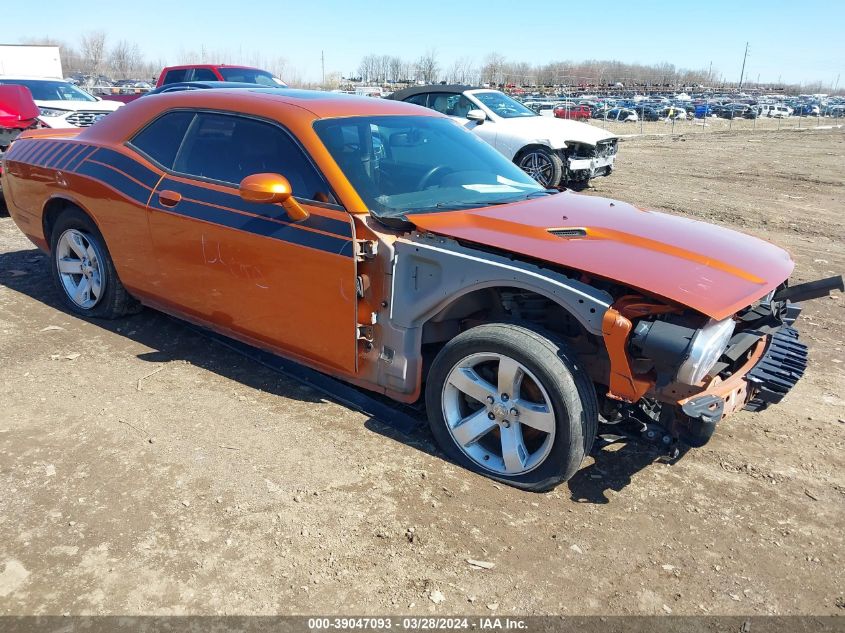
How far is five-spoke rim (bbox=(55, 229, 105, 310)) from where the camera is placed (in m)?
4.92

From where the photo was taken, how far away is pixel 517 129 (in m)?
11.3

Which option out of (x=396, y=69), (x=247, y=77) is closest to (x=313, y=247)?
(x=247, y=77)

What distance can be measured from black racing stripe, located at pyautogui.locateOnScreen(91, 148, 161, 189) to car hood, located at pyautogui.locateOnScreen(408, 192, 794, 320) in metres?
1.92

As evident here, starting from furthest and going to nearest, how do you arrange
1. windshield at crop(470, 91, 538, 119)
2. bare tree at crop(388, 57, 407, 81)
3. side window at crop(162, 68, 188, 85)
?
bare tree at crop(388, 57, 407, 81), side window at crop(162, 68, 188, 85), windshield at crop(470, 91, 538, 119)

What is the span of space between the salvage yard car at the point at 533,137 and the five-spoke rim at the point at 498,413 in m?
7.97

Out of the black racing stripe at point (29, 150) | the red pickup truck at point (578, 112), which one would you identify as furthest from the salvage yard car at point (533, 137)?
the red pickup truck at point (578, 112)

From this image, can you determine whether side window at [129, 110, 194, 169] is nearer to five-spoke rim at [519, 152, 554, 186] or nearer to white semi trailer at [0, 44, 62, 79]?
five-spoke rim at [519, 152, 554, 186]

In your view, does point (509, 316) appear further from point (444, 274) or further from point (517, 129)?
point (517, 129)

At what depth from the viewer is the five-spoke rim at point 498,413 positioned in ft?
9.89

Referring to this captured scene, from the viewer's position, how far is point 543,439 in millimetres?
3164

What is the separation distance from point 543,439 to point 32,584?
2.13m

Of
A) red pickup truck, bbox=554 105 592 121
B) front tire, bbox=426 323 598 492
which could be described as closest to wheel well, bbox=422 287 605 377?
front tire, bbox=426 323 598 492

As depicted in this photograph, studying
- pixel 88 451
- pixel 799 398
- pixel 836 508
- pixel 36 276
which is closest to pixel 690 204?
pixel 799 398

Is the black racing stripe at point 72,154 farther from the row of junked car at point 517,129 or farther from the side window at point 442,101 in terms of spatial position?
the side window at point 442,101
